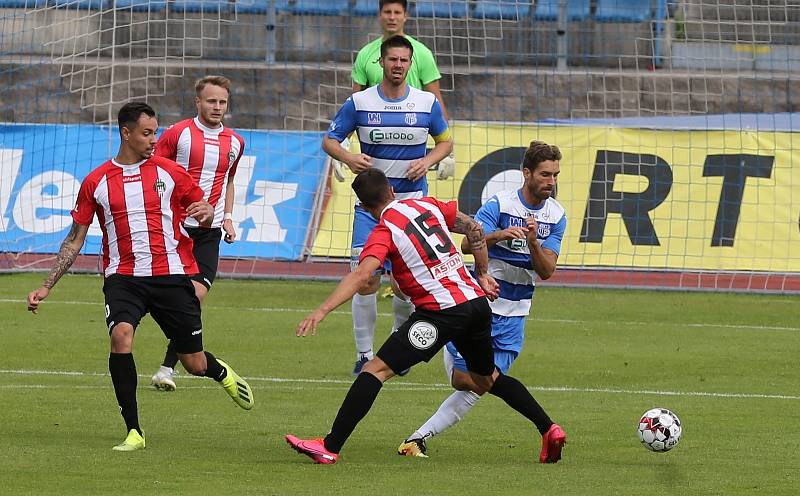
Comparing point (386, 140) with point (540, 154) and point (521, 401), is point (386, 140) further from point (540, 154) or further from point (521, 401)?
point (521, 401)

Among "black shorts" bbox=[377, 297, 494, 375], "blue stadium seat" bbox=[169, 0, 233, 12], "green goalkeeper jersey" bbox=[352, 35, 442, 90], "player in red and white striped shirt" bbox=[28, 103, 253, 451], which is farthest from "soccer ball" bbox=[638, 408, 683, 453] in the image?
"blue stadium seat" bbox=[169, 0, 233, 12]

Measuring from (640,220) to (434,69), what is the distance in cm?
553

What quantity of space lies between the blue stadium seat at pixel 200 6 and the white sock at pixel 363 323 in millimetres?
10265

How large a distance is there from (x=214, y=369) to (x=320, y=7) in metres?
13.3

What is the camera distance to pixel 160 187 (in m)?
8.44

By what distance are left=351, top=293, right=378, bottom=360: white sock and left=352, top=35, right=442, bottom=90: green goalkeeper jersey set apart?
1873 millimetres

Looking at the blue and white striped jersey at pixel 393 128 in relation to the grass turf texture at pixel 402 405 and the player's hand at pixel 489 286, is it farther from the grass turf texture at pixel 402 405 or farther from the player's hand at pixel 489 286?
the player's hand at pixel 489 286

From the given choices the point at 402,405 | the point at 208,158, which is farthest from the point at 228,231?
the point at 402,405

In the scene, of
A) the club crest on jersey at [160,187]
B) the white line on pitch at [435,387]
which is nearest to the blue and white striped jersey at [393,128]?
the white line on pitch at [435,387]

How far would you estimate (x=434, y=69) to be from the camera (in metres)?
12.2

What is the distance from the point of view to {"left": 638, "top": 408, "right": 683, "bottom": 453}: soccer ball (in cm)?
798

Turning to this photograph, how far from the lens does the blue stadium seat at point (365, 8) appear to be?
2175 centimetres

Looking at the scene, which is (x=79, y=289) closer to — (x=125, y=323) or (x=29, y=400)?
(x=29, y=400)

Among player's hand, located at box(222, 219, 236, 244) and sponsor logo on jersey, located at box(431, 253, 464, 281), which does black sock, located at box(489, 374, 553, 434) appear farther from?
player's hand, located at box(222, 219, 236, 244)
